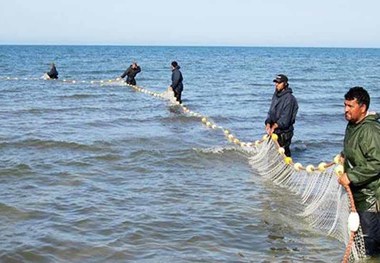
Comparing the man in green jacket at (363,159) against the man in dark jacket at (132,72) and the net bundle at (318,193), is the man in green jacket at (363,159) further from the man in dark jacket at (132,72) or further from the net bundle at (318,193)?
the man in dark jacket at (132,72)

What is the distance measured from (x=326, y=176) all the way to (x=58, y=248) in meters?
3.24

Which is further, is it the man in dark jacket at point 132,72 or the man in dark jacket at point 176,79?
the man in dark jacket at point 132,72

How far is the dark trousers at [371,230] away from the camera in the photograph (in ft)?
15.7

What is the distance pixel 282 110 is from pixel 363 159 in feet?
14.4

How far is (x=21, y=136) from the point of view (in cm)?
1225

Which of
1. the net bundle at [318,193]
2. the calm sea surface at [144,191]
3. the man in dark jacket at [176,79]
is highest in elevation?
the man in dark jacket at [176,79]

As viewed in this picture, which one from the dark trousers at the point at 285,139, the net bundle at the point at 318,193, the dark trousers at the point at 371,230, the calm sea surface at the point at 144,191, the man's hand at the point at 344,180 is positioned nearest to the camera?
the man's hand at the point at 344,180

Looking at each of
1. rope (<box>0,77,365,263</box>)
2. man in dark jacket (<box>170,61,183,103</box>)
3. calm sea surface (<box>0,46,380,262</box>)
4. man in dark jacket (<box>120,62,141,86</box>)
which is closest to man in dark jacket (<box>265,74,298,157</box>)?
rope (<box>0,77,365,263</box>)

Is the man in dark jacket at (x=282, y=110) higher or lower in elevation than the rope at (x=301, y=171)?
higher

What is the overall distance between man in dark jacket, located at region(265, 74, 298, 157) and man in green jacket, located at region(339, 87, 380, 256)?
4039 millimetres

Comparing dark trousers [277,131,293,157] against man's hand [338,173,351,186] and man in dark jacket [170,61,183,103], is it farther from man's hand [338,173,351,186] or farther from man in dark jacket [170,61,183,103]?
man in dark jacket [170,61,183,103]

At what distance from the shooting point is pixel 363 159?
180 inches

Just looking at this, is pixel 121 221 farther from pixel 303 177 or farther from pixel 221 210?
pixel 303 177

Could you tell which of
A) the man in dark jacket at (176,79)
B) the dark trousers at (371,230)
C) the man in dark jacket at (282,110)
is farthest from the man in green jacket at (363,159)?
the man in dark jacket at (176,79)
